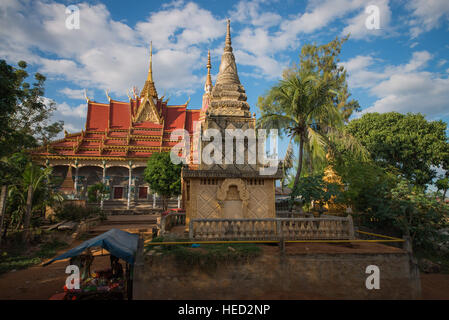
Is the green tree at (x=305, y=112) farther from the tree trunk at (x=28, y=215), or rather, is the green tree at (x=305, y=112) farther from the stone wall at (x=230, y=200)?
the tree trunk at (x=28, y=215)

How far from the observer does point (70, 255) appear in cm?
690

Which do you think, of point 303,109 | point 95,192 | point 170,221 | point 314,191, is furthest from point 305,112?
point 95,192

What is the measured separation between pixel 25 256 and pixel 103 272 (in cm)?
835

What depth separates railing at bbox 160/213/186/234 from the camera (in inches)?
456

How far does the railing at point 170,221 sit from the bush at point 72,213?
9.84 m

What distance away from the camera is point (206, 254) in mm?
7637

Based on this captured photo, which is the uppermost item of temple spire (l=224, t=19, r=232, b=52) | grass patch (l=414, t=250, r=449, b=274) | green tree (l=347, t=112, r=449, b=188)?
temple spire (l=224, t=19, r=232, b=52)

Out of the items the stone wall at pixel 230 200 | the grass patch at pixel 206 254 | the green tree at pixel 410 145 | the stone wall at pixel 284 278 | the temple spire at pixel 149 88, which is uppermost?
the temple spire at pixel 149 88

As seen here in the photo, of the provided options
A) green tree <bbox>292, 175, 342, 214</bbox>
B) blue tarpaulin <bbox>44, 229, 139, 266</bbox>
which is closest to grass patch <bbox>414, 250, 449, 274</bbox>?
green tree <bbox>292, 175, 342, 214</bbox>

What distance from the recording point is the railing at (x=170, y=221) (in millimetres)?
11586

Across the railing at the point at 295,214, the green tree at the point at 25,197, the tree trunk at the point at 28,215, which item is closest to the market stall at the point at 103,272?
the railing at the point at 295,214

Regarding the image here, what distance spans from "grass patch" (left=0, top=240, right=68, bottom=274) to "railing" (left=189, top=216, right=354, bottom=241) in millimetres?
8988

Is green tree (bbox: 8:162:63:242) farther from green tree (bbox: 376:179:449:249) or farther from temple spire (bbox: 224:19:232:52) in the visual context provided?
green tree (bbox: 376:179:449:249)

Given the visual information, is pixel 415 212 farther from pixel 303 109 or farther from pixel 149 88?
pixel 149 88
